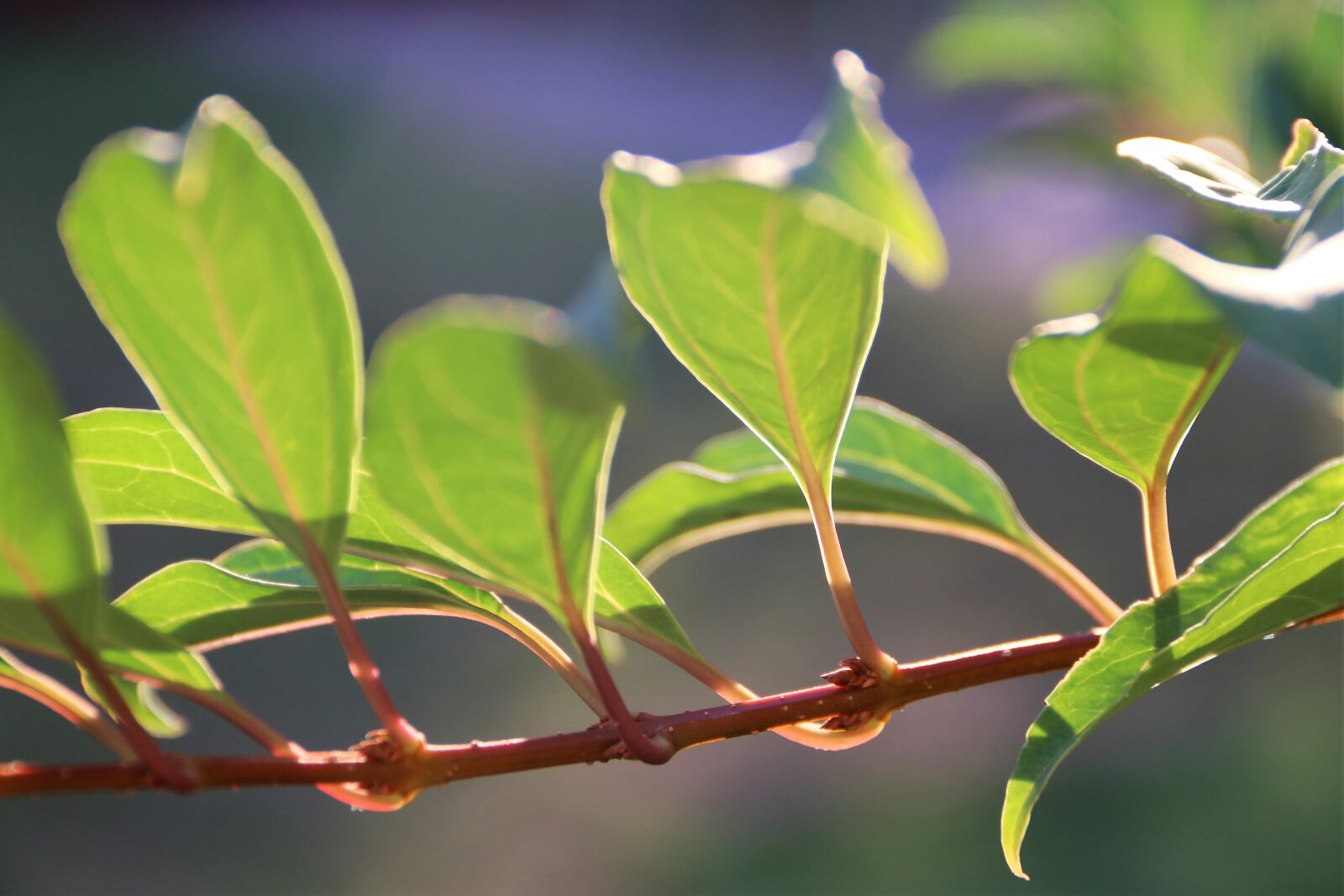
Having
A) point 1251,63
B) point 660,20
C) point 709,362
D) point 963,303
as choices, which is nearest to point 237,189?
point 709,362

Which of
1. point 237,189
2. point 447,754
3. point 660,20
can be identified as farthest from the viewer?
point 660,20

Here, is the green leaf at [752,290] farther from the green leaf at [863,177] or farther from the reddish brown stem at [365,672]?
the reddish brown stem at [365,672]

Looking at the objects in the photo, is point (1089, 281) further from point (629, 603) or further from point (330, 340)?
point (330, 340)

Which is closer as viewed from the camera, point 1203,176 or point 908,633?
point 1203,176

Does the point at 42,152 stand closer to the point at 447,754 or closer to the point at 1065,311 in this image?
the point at 1065,311

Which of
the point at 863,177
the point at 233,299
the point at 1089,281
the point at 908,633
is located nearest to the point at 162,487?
the point at 233,299

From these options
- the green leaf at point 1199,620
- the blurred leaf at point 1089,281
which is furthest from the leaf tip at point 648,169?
the blurred leaf at point 1089,281
